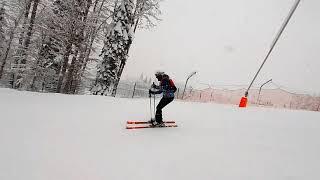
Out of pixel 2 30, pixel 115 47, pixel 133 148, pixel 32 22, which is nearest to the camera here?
pixel 133 148

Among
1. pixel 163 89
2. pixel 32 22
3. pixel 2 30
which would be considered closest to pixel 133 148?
pixel 163 89

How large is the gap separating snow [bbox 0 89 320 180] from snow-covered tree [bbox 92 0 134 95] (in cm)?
986

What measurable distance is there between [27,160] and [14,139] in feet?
4.04

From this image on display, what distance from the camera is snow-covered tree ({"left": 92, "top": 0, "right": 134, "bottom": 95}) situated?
844 inches

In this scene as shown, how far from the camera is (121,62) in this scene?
23.2m

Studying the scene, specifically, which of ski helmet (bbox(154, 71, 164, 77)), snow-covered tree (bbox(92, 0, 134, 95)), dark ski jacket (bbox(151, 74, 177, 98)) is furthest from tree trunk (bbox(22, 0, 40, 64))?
dark ski jacket (bbox(151, 74, 177, 98))

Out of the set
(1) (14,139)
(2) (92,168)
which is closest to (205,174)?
(2) (92,168)

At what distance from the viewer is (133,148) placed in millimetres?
7102

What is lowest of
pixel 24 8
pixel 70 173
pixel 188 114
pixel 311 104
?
pixel 70 173

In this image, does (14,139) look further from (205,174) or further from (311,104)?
(311,104)

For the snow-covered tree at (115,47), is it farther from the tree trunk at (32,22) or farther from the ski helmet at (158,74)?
the ski helmet at (158,74)

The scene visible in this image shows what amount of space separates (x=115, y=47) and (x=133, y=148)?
606 inches

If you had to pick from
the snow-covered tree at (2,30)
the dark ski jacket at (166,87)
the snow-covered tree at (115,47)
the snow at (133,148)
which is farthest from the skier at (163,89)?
the snow-covered tree at (2,30)

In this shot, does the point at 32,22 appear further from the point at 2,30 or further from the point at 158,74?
the point at 158,74
